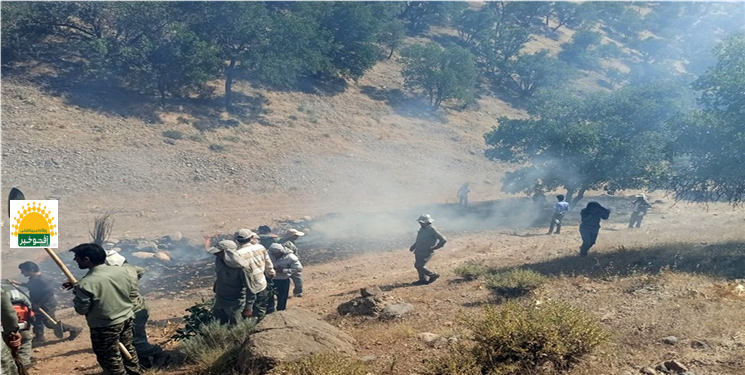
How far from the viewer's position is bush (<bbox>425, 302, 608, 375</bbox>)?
17.5 ft

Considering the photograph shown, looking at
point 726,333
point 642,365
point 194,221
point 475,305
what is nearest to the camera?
point 642,365

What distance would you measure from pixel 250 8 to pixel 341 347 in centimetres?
3100

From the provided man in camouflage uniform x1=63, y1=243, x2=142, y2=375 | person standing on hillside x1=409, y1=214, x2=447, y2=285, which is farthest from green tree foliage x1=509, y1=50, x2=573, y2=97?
man in camouflage uniform x1=63, y1=243, x2=142, y2=375

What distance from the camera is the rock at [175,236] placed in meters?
18.5

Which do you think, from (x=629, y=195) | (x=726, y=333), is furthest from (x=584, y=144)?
(x=726, y=333)

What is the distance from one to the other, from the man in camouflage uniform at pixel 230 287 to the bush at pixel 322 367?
174 cm

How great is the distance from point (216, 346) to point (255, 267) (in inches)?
43.9

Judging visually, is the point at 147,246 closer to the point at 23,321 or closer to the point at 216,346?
the point at 23,321

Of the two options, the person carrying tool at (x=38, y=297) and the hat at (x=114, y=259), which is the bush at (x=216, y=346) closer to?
the hat at (x=114, y=259)

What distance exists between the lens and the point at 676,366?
17.7 feet

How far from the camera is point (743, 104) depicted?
38.2 ft

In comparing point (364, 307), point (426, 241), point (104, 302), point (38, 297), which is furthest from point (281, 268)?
point (38, 297)

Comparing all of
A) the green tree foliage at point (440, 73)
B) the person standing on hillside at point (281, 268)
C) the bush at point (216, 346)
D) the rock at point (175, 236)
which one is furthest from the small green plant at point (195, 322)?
the green tree foliage at point (440, 73)

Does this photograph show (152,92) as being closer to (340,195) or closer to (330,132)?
(330,132)
